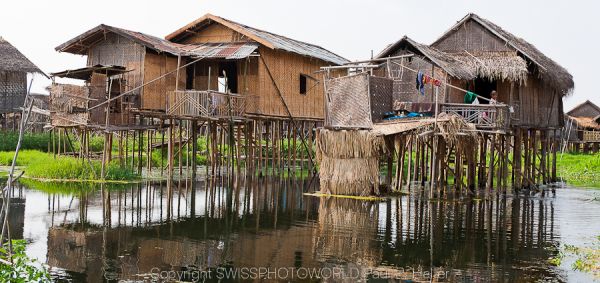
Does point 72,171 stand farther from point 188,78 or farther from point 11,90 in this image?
point 11,90

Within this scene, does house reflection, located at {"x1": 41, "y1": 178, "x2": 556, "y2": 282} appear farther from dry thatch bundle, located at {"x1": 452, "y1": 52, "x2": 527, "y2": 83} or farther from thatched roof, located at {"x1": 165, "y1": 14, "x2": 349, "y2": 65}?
thatched roof, located at {"x1": 165, "y1": 14, "x2": 349, "y2": 65}

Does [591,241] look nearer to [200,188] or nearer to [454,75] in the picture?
[454,75]

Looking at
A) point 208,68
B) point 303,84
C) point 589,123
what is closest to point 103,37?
point 208,68

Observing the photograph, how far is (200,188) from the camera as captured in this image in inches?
918

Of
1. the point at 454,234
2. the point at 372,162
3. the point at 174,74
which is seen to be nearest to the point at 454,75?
the point at 372,162

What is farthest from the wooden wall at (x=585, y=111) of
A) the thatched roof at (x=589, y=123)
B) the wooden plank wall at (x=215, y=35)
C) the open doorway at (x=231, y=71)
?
the wooden plank wall at (x=215, y=35)

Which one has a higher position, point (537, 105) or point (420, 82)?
point (420, 82)

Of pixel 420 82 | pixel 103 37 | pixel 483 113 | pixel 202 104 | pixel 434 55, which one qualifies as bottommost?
pixel 483 113

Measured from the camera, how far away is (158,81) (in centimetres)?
2447

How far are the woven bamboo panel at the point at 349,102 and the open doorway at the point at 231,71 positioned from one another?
718cm

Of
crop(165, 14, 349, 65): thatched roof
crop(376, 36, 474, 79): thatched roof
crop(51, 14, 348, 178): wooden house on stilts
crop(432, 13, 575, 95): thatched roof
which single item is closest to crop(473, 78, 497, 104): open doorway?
crop(432, 13, 575, 95): thatched roof

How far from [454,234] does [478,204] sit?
5476 mm

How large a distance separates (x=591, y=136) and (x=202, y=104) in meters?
34.9

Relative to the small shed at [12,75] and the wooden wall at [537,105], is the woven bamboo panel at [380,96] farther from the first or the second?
the small shed at [12,75]
